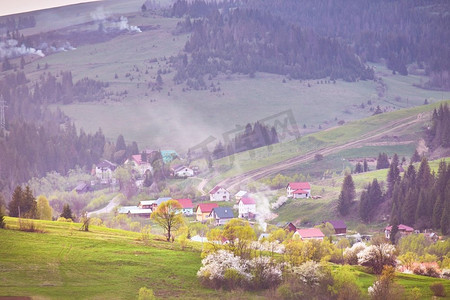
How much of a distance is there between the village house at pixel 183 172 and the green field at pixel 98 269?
88167mm

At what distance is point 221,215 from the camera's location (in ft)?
427

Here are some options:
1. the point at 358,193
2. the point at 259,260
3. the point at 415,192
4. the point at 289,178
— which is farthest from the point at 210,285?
the point at 289,178

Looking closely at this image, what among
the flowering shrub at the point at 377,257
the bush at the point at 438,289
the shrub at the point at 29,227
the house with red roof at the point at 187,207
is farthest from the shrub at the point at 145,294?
the house with red roof at the point at 187,207

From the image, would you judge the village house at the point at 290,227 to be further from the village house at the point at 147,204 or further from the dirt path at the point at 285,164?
the dirt path at the point at 285,164

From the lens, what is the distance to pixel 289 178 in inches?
6304

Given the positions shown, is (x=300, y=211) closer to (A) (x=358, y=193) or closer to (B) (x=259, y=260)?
(A) (x=358, y=193)

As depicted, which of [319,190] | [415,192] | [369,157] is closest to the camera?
[415,192]

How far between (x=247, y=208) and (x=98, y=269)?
62.9 m

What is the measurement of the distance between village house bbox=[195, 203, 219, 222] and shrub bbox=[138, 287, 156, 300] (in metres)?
62.3

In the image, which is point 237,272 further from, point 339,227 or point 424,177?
point 424,177

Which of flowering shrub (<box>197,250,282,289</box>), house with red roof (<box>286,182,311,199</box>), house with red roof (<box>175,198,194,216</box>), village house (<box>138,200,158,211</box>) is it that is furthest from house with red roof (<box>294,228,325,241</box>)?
village house (<box>138,200,158,211</box>)

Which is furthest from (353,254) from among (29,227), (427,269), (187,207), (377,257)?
(187,207)

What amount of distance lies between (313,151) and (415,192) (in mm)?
69954

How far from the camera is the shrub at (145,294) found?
66375 millimetres
